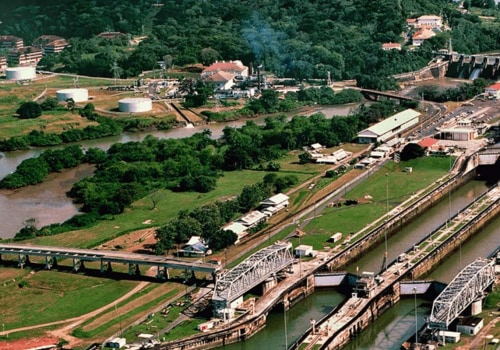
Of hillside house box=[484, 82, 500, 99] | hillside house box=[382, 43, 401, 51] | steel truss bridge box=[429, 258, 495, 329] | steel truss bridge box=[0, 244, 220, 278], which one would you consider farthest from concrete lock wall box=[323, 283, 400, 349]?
hillside house box=[382, 43, 401, 51]

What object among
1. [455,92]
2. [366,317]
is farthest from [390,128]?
[366,317]

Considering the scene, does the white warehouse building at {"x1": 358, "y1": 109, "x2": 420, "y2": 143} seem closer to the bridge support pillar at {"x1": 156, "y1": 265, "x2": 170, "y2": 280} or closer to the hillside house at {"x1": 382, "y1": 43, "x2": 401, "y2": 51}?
the hillside house at {"x1": 382, "y1": 43, "x2": 401, "y2": 51}

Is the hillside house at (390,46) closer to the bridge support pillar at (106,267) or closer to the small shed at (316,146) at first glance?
the small shed at (316,146)

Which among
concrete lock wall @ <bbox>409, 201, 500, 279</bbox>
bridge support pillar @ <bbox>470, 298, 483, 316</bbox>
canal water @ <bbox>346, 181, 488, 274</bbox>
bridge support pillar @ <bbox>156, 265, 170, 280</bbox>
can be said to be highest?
bridge support pillar @ <bbox>470, 298, 483, 316</bbox>

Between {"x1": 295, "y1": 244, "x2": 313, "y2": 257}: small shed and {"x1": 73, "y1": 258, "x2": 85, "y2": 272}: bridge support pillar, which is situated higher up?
{"x1": 295, "y1": 244, "x2": 313, "y2": 257}: small shed

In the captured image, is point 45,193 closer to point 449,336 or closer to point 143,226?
point 143,226

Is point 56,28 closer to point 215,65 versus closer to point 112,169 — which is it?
point 215,65
